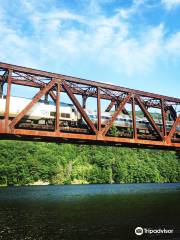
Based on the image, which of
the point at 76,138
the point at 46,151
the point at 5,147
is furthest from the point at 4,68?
the point at 46,151

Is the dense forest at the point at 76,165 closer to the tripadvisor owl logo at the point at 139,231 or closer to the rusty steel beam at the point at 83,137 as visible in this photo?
the rusty steel beam at the point at 83,137

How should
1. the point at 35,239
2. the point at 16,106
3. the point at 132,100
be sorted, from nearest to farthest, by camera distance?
the point at 35,239, the point at 16,106, the point at 132,100

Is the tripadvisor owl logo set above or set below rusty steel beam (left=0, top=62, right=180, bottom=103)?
below

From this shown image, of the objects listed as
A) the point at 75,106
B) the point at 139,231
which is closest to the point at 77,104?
the point at 75,106

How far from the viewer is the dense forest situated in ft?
415

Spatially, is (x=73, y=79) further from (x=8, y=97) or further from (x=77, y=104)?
(x=8, y=97)

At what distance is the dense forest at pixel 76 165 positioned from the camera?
126438 mm

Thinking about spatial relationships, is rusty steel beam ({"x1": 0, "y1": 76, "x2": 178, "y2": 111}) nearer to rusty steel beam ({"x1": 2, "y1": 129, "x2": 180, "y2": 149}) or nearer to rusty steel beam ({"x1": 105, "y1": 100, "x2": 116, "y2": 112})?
rusty steel beam ({"x1": 105, "y1": 100, "x2": 116, "y2": 112})

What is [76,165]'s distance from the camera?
159500 mm

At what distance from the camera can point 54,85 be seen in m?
34.3

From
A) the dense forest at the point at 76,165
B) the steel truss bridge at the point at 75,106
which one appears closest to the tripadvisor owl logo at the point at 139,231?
the steel truss bridge at the point at 75,106

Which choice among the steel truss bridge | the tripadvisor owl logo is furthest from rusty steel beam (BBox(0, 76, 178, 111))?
the tripadvisor owl logo

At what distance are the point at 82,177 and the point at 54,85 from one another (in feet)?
401

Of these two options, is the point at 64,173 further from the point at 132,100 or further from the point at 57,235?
the point at 57,235
